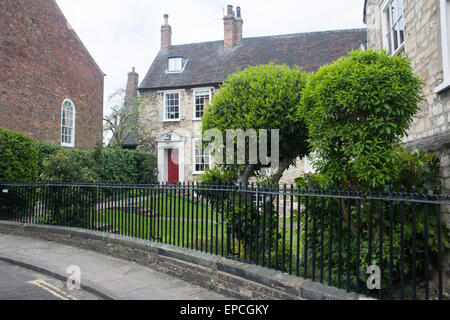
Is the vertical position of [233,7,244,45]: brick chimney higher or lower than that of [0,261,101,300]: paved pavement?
higher

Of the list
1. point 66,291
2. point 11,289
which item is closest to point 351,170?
point 66,291

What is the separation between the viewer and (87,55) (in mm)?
20484

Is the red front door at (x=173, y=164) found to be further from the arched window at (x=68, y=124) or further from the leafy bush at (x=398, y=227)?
the leafy bush at (x=398, y=227)

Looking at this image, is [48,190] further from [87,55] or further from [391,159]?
[87,55]

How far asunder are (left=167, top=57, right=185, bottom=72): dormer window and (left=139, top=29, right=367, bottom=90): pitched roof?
1.31 feet

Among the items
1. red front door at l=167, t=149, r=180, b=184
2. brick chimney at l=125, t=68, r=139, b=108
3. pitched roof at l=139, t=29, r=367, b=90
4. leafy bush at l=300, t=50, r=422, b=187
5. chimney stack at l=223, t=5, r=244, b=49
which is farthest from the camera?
brick chimney at l=125, t=68, r=139, b=108

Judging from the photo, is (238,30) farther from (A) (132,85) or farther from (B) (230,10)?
(A) (132,85)

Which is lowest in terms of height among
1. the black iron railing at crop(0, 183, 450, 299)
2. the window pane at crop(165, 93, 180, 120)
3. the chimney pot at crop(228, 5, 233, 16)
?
the black iron railing at crop(0, 183, 450, 299)

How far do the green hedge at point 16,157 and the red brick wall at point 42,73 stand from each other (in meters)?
5.94

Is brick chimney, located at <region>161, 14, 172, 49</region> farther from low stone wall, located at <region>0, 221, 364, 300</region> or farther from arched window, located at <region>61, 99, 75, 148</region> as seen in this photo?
low stone wall, located at <region>0, 221, 364, 300</region>

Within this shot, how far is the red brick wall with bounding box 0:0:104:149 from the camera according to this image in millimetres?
14711

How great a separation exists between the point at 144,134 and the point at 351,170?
18.8 metres

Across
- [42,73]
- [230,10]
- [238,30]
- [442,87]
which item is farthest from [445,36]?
[238,30]

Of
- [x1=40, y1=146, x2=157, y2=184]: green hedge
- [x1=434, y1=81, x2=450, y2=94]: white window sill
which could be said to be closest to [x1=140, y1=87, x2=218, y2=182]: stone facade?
[x1=40, y1=146, x2=157, y2=184]: green hedge
